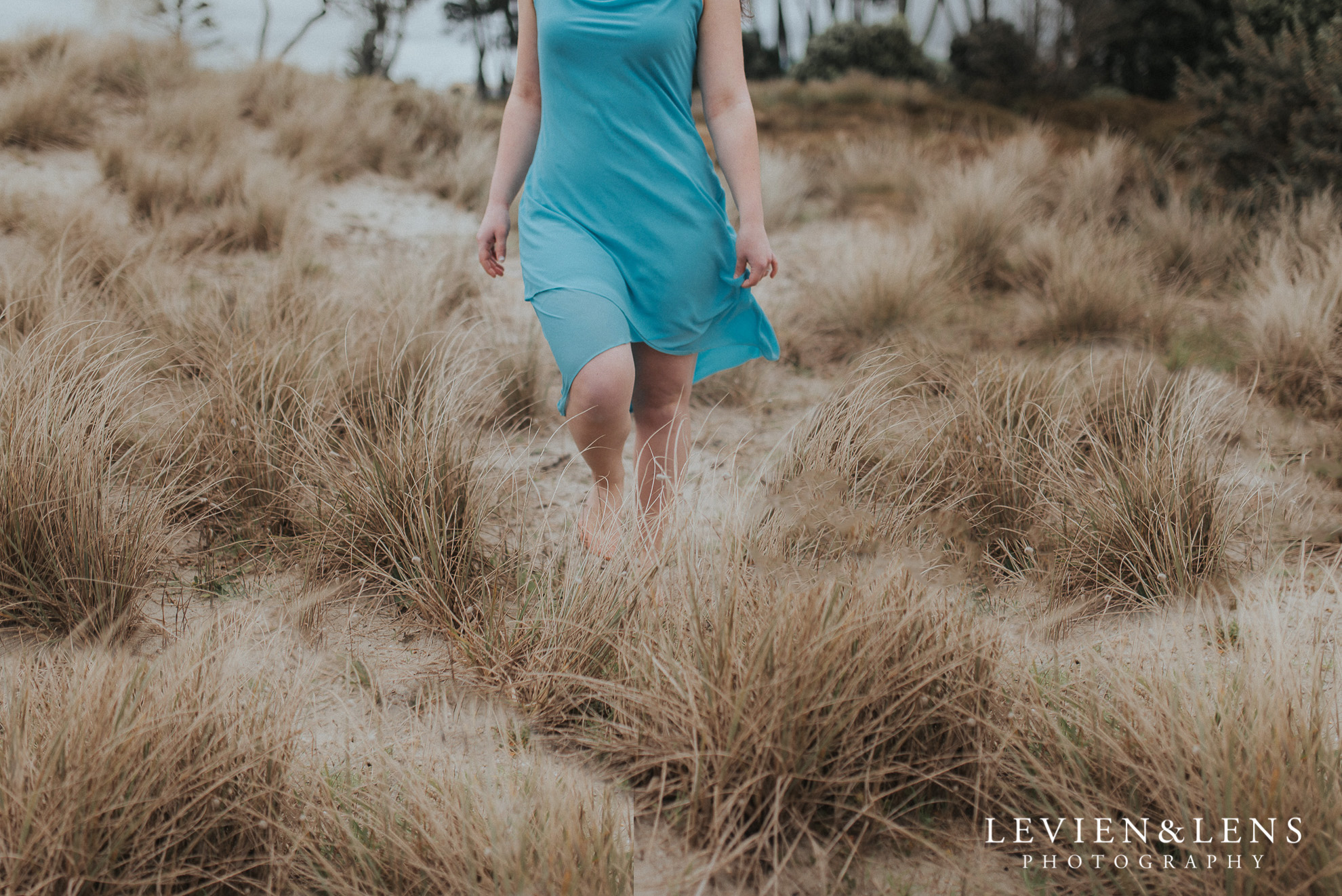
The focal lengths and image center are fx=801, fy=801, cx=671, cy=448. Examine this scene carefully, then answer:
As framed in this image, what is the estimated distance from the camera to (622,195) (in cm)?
219

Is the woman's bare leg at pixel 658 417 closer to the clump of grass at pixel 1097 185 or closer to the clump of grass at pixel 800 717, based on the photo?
the clump of grass at pixel 800 717

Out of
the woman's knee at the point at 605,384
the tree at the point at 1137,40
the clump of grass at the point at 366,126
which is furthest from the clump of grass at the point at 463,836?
the tree at the point at 1137,40

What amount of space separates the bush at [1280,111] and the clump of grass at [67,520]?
6.89 metres

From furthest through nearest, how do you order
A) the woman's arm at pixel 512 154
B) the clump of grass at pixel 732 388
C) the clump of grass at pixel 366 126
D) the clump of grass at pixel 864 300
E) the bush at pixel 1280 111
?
the clump of grass at pixel 366 126
the bush at pixel 1280 111
the clump of grass at pixel 864 300
the clump of grass at pixel 732 388
the woman's arm at pixel 512 154

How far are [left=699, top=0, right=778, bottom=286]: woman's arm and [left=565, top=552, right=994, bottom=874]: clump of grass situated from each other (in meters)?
0.96

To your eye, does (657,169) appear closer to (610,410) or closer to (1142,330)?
(610,410)

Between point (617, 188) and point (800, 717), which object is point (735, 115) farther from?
point (800, 717)

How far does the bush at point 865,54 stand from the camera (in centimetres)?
1712

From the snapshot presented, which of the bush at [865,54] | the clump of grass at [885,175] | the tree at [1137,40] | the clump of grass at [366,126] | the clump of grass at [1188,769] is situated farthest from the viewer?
the bush at [865,54]

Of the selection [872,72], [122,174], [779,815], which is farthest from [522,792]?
[872,72]

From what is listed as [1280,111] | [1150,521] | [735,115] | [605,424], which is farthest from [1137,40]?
[605,424]

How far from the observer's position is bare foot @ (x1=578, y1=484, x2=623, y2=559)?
217cm

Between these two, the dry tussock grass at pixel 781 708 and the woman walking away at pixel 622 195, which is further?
the woman walking away at pixel 622 195

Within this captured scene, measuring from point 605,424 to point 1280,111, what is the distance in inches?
247
